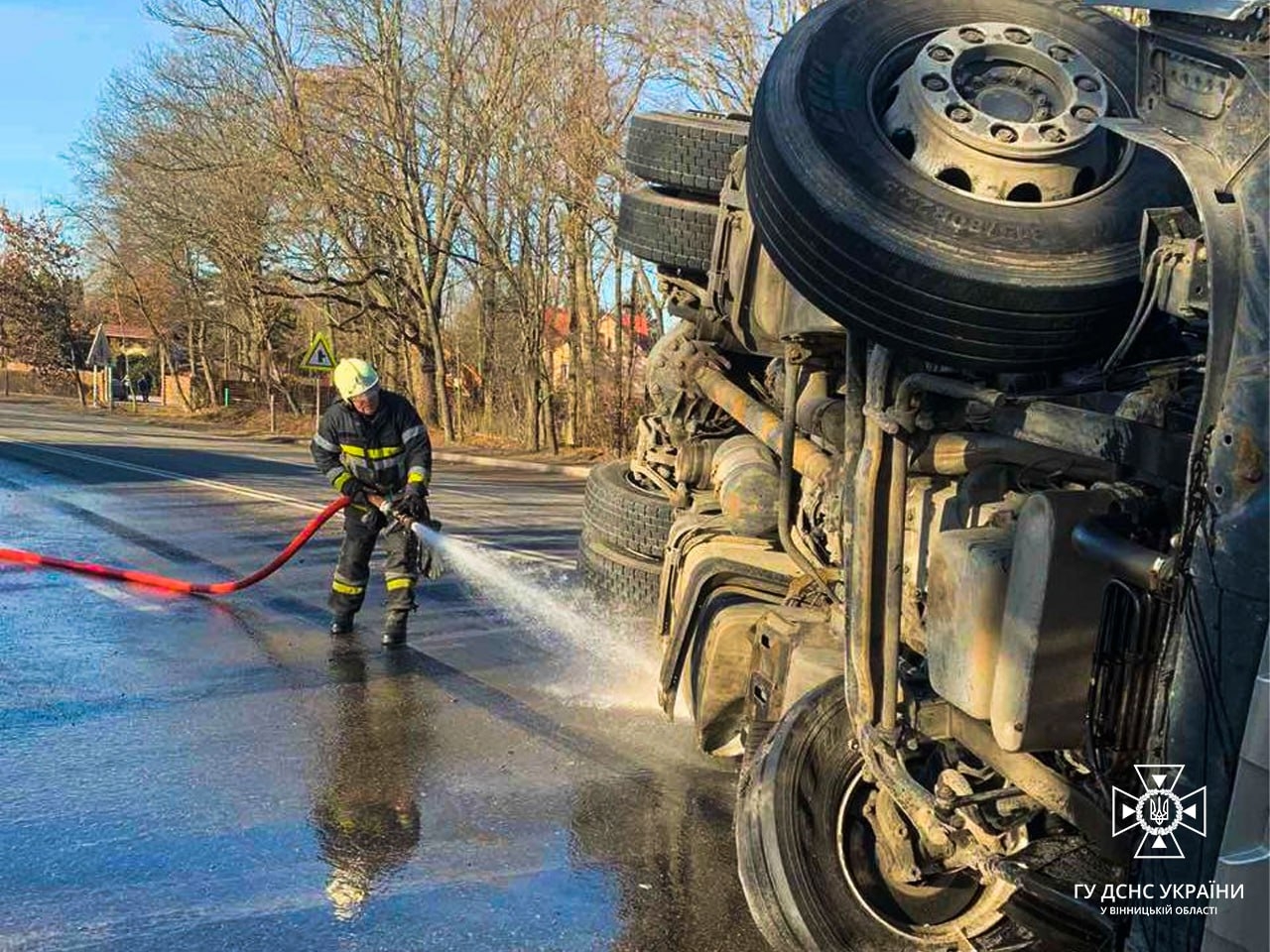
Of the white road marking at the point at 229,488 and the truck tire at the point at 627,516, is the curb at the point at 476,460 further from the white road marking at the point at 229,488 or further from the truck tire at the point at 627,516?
the truck tire at the point at 627,516

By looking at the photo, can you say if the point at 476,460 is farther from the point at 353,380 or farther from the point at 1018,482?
the point at 1018,482

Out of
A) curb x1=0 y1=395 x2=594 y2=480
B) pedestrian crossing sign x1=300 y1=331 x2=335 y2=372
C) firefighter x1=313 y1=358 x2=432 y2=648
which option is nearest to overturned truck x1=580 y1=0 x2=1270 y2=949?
firefighter x1=313 y1=358 x2=432 y2=648

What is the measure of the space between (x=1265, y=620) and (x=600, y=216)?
21.6m

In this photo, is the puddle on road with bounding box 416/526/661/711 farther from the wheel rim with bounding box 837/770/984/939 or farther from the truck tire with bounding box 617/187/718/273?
the wheel rim with bounding box 837/770/984/939

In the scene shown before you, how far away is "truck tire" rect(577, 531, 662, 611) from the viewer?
5.93m

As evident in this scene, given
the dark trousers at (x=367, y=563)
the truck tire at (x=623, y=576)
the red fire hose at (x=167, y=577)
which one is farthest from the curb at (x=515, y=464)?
the truck tire at (x=623, y=576)

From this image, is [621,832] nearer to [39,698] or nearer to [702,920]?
[702,920]

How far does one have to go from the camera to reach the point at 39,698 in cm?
527

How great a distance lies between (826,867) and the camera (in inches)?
110

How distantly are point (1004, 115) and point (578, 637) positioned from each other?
14.8ft

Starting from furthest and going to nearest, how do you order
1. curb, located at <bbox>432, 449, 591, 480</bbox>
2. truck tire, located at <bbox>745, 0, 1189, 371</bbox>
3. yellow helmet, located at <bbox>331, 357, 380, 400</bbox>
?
curb, located at <bbox>432, 449, 591, 480</bbox>, yellow helmet, located at <bbox>331, 357, 380, 400</bbox>, truck tire, located at <bbox>745, 0, 1189, 371</bbox>

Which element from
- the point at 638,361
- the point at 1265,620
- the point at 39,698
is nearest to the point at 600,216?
the point at 638,361

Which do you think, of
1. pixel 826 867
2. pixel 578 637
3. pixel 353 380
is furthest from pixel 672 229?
pixel 826 867

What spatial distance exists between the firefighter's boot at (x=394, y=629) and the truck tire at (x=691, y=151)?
115 inches
